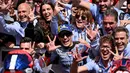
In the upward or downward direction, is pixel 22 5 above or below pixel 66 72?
above

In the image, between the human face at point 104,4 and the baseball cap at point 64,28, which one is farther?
the human face at point 104,4

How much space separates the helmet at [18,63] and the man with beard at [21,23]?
123cm

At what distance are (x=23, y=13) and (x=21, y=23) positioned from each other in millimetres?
146

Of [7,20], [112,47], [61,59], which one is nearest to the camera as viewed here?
[112,47]

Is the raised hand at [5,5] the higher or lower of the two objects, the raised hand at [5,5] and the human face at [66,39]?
the higher

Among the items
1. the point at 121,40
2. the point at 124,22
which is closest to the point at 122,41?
the point at 121,40

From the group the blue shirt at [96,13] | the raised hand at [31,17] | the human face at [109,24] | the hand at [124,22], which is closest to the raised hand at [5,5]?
the raised hand at [31,17]

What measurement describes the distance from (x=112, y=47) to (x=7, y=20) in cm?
168

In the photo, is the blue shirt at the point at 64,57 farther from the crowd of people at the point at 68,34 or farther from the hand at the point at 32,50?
the hand at the point at 32,50

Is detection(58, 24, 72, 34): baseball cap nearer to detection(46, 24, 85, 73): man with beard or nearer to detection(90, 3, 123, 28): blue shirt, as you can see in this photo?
detection(46, 24, 85, 73): man with beard

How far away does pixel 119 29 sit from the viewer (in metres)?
5.14

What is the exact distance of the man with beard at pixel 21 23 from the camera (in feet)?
18.9

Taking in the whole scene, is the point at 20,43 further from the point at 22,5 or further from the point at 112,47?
the point at 112,47

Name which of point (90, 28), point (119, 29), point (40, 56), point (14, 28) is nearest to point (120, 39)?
point (119, 29)
